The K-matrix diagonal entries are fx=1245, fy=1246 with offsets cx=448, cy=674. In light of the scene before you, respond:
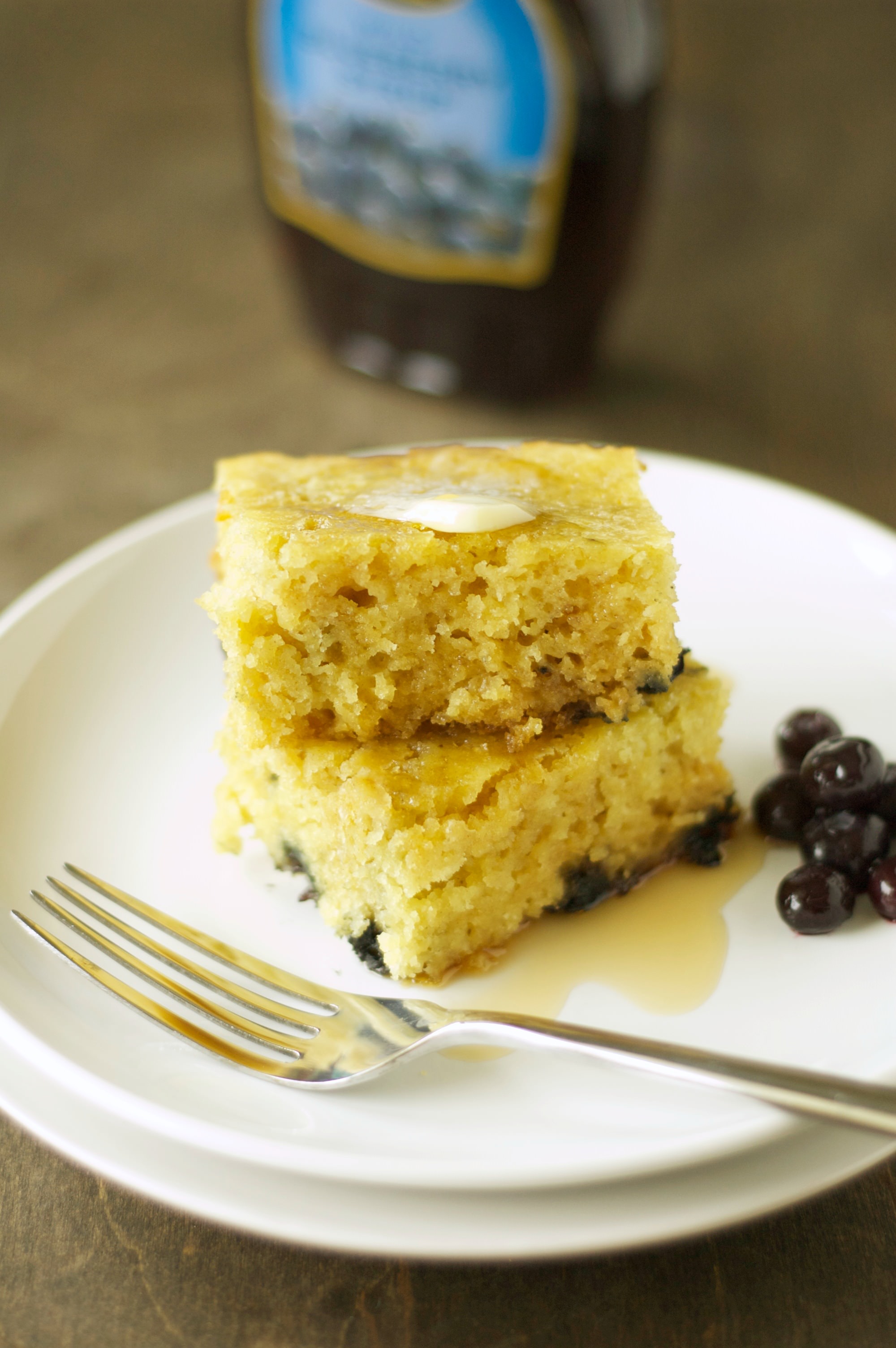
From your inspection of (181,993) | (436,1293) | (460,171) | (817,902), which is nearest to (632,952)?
(817,902)

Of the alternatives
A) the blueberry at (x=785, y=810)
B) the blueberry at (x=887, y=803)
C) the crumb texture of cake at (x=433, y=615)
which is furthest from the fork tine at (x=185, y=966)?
the blueberry at (x=887, y=803)

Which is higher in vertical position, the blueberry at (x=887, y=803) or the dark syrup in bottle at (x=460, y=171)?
the dark syrup in bottle at (x=460, y=171)

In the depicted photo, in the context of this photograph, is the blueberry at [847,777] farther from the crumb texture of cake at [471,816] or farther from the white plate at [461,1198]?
the white plate at [461,1198]

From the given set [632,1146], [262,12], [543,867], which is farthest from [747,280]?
[632,1146]

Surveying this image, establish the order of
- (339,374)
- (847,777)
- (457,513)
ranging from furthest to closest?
(339,374)
(847,777)
(457,513)

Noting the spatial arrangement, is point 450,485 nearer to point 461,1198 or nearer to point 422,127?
point 461,1198

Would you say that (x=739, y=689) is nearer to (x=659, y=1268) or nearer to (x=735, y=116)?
(x=659, y=1268)
